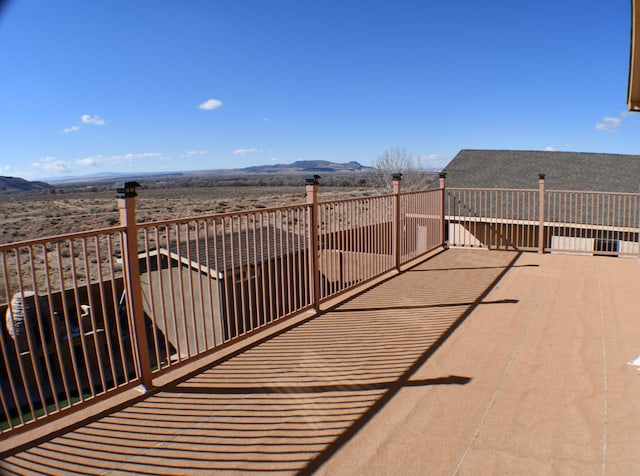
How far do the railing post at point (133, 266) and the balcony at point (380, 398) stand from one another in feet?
0.29

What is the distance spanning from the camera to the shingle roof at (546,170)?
627 inches

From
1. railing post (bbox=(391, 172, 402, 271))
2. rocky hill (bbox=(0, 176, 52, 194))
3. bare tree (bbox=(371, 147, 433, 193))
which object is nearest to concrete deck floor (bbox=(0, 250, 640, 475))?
railing post (bbox=(391, 172, 402, 271))

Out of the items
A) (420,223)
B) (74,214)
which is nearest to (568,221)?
(420,223)

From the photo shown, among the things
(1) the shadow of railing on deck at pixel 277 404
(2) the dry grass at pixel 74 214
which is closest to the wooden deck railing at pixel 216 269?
(1) the shadow of railing on deck at pixel 277 404

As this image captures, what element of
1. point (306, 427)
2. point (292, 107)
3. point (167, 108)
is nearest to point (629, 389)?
point (306, 427)

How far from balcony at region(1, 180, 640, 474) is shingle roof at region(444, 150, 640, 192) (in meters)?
11.8

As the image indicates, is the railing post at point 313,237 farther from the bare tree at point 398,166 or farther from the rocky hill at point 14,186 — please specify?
the rocky hill at point 14,186

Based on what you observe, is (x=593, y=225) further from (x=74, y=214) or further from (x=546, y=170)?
(x=74, y=214)

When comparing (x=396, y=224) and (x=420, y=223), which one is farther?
(x=420, y=223)

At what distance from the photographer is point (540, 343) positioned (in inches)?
166

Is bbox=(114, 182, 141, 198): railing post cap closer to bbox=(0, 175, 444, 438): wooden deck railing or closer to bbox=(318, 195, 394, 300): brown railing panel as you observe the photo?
bbox=(0, 175, 444, 438): wooden deck railing

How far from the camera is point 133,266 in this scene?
329cm

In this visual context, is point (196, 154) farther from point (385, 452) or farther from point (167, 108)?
point (385, 452)

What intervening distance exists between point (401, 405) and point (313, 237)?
8.09ft
